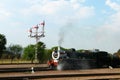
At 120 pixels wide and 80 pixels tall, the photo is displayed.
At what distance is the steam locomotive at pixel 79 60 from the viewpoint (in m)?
37.3

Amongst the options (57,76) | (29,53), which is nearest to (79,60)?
(57,76)

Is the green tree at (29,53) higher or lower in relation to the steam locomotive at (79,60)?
higher

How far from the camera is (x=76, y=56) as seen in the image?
1527 inches

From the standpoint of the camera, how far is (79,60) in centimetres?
3906

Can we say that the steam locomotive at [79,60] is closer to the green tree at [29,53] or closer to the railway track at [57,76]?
the railway track at [57,76]

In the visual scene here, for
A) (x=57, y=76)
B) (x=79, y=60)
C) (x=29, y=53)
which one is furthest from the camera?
(x=29, y=53)

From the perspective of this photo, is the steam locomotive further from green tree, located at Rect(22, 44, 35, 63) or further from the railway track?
green tree, located at Rect(22, 44, 35, 63)

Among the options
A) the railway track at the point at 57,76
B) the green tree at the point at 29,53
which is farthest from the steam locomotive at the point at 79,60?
the green tree at the point at 29,53

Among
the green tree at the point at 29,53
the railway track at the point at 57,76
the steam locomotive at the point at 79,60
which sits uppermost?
the green tree at the point at 29,53

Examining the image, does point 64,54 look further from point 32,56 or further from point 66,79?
point 32,56

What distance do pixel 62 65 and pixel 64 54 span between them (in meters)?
1.29

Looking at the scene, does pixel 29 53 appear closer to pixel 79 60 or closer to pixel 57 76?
pixel 79 60

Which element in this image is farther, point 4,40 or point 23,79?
point 4,40

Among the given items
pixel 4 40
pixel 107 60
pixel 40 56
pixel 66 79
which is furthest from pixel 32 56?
pixel 66 79
